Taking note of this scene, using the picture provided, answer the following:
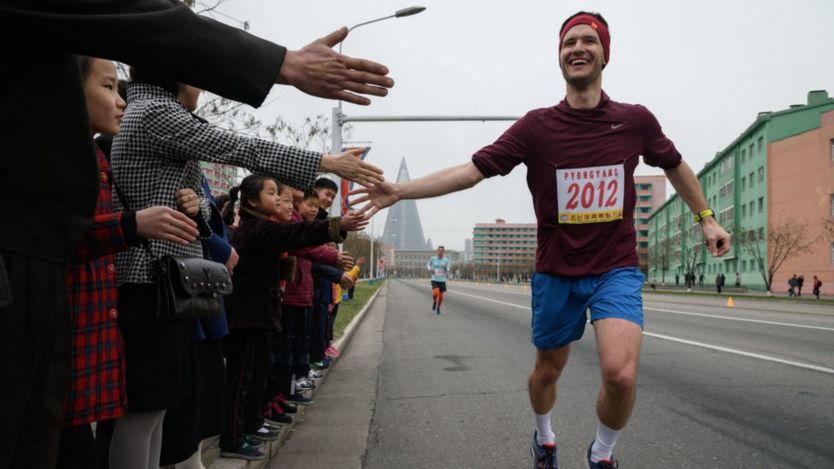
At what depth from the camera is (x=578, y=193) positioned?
138 inches

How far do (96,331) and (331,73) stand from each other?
1144 mm

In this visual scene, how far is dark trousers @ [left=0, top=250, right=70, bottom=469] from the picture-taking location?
1.22 meters

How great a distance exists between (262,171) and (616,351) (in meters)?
1.96

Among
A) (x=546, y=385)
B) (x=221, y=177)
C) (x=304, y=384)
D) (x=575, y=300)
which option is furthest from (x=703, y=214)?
(x=221, y=177)

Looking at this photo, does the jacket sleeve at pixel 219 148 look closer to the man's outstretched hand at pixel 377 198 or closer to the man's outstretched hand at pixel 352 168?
the man's outstretched hand at pixel 352 168

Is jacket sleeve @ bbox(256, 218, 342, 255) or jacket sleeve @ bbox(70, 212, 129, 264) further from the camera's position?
jacket sleeve @ bbox(256, 218, 342, 255)

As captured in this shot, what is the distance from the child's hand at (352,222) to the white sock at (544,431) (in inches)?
59.4

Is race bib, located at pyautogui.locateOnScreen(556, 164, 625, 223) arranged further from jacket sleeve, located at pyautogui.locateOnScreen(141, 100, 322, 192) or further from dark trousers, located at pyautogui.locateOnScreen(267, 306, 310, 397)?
dark trousers, located at pyautogui.locateOnScreen(267, 306, 310, 397)

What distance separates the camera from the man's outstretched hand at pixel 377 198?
3.32 metres

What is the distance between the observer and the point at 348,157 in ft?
7.34

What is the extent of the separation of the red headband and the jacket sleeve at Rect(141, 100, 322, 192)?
2.28 metres

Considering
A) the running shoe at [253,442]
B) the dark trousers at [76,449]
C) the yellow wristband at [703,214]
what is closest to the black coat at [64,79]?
the dark trousers at [76,449]

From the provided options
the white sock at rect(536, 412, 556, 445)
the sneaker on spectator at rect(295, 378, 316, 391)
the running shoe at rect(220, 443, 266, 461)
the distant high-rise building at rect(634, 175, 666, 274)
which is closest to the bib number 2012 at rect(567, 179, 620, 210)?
the white sock at rect(536, 412, 556, 445)

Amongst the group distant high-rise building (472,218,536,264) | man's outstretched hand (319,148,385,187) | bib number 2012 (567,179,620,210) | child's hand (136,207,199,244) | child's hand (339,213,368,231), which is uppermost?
distant high-rise building (472,218,536,264)
